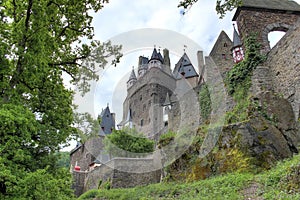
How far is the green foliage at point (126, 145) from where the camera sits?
22.3 meters

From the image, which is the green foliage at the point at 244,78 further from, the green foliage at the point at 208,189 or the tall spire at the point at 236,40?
the tall spire at the point at 236,40

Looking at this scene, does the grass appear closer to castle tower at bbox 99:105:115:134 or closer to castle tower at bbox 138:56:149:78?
castle tower at bbox 99:105:115:134

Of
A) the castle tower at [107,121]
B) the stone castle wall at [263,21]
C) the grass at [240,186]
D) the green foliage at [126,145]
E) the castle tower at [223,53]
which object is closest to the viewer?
the grass at [240,186]

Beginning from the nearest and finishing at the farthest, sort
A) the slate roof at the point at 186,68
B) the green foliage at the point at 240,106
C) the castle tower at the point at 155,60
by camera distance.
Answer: the green foliage at the point at 240,106 → the slate roof at the point at 186,68 → the castle tower at the point at 155,60

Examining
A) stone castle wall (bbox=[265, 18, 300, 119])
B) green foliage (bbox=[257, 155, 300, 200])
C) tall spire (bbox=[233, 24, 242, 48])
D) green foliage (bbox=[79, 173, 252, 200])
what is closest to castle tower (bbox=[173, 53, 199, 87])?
tall spire (bbox=[233, 24, 242, 48])

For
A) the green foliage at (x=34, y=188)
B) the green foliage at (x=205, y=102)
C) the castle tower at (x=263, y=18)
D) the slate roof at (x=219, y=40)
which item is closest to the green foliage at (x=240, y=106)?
the castle tower at (x=263, y=18)

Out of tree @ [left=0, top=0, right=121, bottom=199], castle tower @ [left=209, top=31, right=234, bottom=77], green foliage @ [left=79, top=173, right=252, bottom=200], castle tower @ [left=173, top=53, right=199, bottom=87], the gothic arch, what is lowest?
green foliage @ [left=79, top=173, right=252, bottom=200]

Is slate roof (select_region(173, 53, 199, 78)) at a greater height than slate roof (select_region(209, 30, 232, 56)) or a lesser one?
greater

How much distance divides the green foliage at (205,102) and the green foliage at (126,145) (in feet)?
22.9

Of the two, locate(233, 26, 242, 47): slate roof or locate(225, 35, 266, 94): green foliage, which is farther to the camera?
locate(233, 26, 242, 47): slate roof

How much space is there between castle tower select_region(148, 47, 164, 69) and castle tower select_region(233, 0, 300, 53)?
122 feet

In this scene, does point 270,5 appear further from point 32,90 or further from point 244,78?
point 32,90

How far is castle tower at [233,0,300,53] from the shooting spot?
12898 millimetres

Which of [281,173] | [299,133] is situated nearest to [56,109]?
[281,173]
